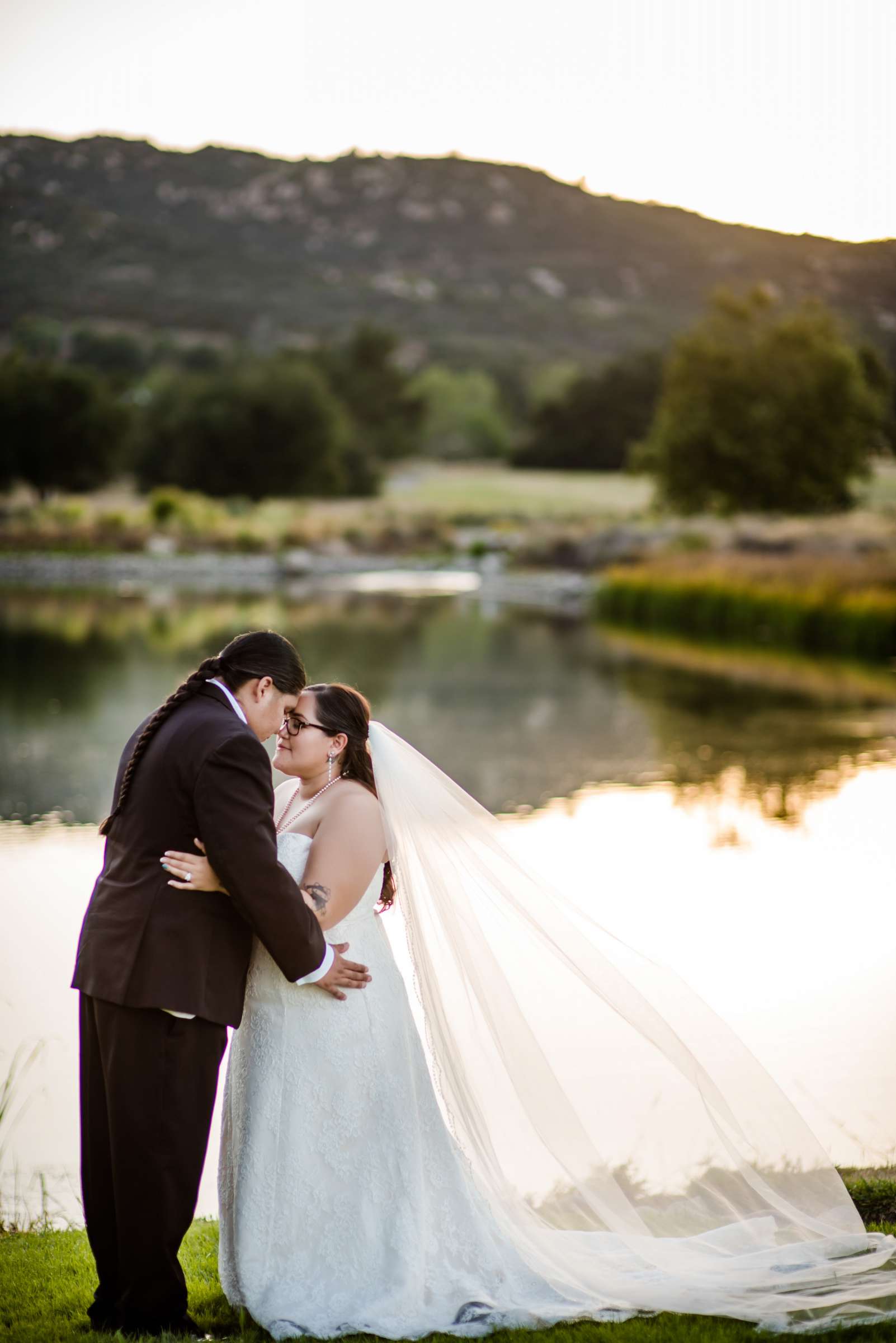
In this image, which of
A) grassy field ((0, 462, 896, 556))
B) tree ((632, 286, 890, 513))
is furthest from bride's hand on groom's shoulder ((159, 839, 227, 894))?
tree ((632, 286, 890, 513))

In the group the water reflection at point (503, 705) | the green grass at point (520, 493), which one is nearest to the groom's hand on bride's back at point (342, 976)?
the water reflection at point (503, 705)

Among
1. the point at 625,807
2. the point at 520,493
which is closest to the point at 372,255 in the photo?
the point at 520,493

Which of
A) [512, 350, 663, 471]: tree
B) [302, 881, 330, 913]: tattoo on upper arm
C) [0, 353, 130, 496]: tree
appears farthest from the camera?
[512, 350, 663, 471]: tree

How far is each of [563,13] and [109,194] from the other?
84184 millimetres

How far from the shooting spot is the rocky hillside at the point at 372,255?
3526 inches

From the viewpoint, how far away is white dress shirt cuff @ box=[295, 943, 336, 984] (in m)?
2.86

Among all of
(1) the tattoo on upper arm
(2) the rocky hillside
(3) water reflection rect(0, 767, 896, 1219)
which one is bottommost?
(3) water reflection rect(0, 767, 896, 1219)

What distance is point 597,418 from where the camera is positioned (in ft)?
255

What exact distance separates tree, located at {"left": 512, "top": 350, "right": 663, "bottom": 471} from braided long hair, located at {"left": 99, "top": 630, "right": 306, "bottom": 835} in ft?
248

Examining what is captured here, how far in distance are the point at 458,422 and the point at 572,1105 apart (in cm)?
8121

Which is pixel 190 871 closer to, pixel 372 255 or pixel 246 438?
pixel 246 438

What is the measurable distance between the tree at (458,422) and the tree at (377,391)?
119cm

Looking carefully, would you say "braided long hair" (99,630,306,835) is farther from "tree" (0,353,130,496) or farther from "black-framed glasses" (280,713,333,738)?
"tree" (0,353,130,496)

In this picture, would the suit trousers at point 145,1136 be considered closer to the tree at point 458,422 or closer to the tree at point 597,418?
the tree at point 597,418
